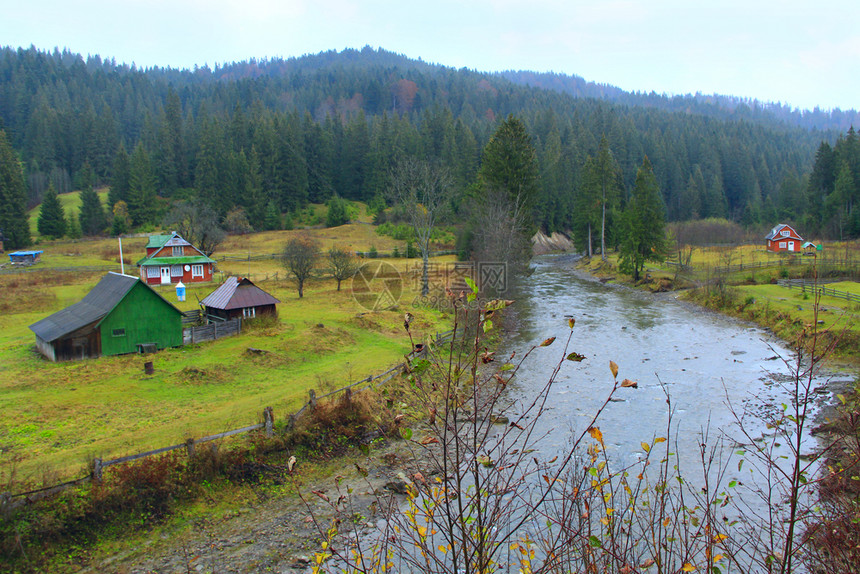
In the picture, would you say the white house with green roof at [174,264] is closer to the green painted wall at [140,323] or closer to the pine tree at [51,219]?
the green painted wall at [140,323]

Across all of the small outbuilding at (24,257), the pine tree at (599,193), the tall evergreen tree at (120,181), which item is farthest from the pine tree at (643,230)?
the tall evergreen tree at (120,181)

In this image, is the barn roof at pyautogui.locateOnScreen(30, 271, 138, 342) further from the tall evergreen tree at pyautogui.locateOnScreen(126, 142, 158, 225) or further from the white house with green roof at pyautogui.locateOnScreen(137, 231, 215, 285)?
the tall evergreen tree at pyautogui.locateOnScreen(126, 142, 158, 225)

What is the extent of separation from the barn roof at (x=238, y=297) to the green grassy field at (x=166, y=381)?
4.91 feet

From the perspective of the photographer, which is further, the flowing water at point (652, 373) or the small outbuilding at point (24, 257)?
the small outbuilding at point (24, 257)

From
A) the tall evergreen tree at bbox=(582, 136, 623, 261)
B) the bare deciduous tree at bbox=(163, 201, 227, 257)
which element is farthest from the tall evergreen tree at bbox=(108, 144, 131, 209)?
the tall evergreen tree at bbox=(582, 136, 623, 261)

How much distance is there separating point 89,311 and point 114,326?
1850 mm

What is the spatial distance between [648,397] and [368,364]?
449 inches

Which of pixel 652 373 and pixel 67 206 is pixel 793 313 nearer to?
pixel 652 373

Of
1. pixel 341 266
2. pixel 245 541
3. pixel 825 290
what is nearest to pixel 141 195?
pixel 341 266

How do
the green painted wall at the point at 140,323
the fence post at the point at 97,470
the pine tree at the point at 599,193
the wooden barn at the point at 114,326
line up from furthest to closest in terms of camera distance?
the pine tree at the point at 599,193 < the green painted wall at the point at 140,323 < the wooden barn at the point at 114,326 < the fence post at the point at 97,470

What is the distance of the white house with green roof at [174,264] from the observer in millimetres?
45875

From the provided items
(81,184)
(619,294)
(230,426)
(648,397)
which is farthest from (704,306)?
(81,184)

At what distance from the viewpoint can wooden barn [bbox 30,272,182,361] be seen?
75.2ft

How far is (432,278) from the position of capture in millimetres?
49094
